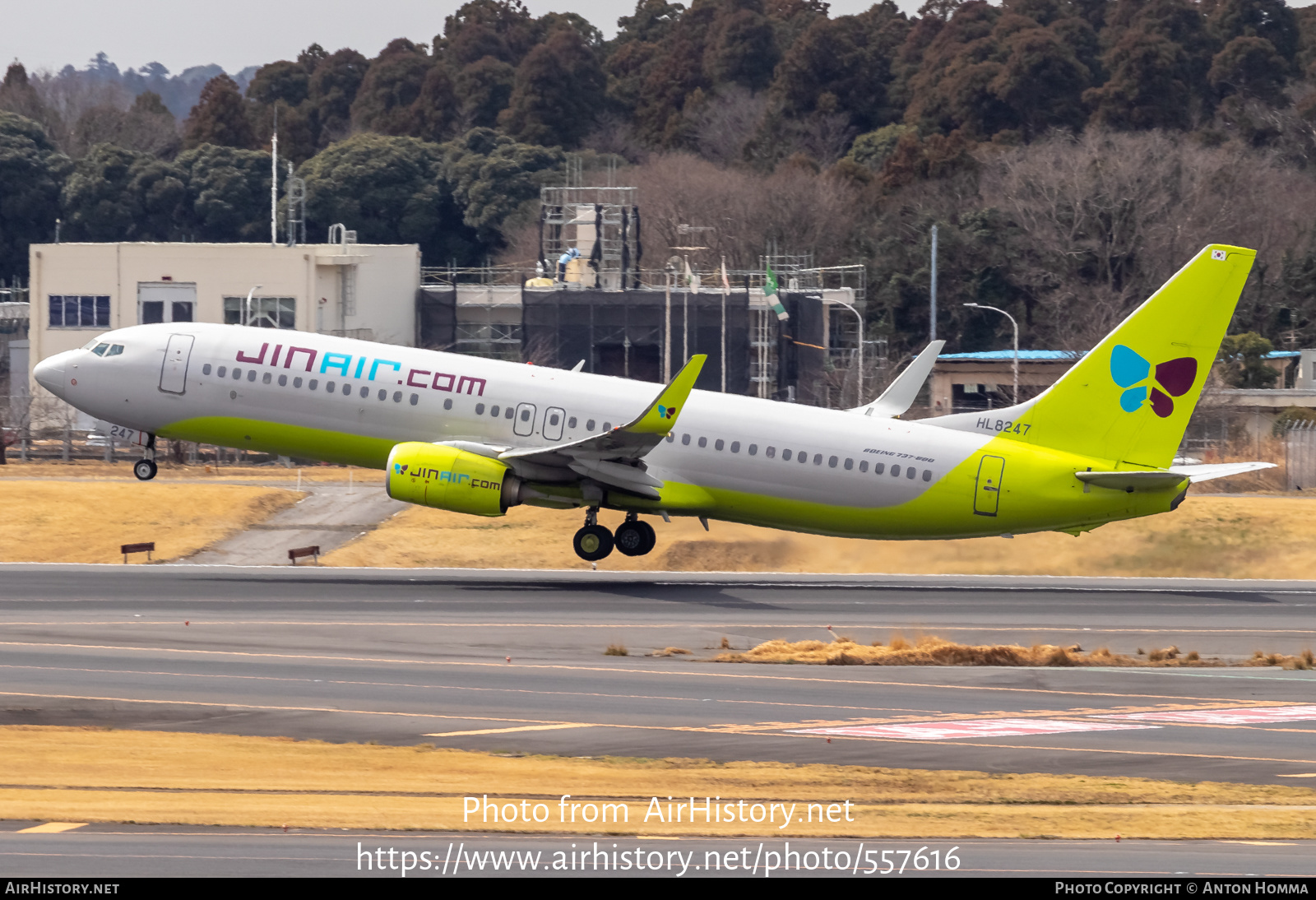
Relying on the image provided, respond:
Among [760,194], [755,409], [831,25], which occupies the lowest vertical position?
[755,409]

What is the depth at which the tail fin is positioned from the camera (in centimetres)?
4034

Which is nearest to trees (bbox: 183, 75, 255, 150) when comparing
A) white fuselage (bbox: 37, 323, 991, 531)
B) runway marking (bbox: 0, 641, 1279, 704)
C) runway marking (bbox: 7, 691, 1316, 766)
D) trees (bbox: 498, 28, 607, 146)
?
trees (bbox: 498, 28, 607, 146)

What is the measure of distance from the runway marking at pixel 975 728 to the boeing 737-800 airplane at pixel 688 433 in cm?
1408

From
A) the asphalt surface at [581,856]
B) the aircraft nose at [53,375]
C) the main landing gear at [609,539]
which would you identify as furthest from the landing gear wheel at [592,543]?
the asphalt surface at [581,856]

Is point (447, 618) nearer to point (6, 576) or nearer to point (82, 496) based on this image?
point (6, 576)

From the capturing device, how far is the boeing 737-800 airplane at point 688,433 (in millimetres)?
40938

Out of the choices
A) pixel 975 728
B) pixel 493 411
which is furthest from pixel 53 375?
pixel 975 728

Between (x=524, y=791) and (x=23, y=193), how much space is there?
129 metres

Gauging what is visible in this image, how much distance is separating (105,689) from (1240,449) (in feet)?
181

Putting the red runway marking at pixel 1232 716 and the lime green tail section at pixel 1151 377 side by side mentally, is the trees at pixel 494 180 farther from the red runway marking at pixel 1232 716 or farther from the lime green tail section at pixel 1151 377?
the red runway marking at pixel 1232 716

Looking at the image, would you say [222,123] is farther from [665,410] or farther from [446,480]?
[665,410]

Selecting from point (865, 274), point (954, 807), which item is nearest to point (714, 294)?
point (865, 274)

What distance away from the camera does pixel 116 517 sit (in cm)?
5269

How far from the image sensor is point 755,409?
43125mm
